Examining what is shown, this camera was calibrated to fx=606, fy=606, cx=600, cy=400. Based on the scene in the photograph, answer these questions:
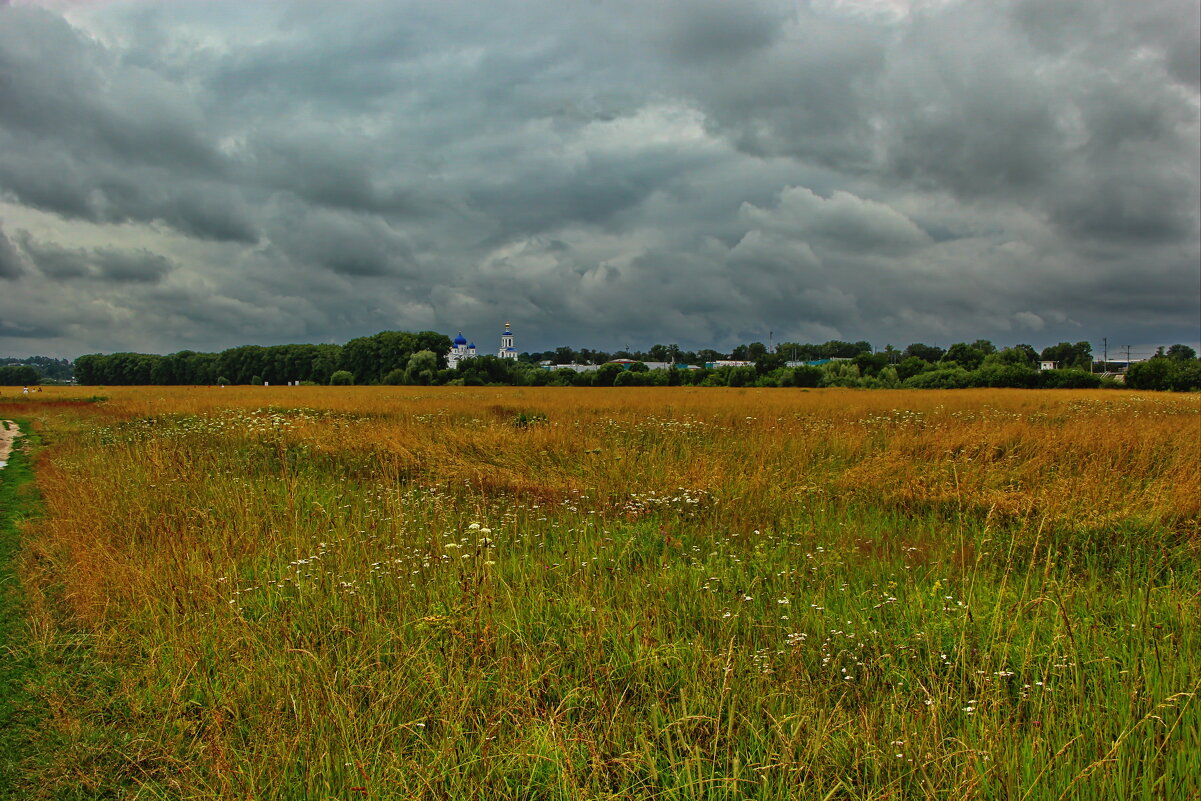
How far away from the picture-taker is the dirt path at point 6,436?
17.0 m

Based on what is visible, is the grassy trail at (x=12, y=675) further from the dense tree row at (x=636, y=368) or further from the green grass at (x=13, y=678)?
the dense tree row at (x=636, y=368)

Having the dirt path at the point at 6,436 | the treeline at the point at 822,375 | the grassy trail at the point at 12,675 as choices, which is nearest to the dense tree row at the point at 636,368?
the treeline at the point at 822,375

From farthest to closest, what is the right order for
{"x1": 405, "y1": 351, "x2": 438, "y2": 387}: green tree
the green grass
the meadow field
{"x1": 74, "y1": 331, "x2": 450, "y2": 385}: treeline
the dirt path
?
{"x1": 74, "y1": 331, "x2": 450, "y2": 385}: treeline, {"x1": 405, "y1": 351, "x2": 438, "y2": 387}: green tree, the dirt path, the green grass, the meadow field

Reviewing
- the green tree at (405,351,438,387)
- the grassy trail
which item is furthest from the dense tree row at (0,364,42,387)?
the grassy trail

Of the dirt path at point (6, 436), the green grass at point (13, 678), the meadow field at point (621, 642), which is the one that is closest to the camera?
the meadow field at point (621, 642)

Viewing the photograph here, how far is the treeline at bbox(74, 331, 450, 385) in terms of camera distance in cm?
10394

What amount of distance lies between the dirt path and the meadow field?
35.4 ft

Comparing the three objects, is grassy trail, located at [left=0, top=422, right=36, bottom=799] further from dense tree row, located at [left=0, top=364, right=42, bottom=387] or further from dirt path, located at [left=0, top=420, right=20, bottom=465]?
dense tree row, located at [left=0, top=364, right=42, bottom=387]

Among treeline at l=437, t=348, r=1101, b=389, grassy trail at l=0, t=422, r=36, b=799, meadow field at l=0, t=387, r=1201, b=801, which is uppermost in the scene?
treeline at l=437, t=348, r=1101, b=389

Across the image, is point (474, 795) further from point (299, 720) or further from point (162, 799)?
point (162, 799)

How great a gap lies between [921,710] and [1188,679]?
2009 millimetres

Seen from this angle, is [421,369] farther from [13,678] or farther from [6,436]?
[13,678]

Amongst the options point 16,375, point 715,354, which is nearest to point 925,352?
point 715,354

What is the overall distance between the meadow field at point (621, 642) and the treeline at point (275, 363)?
79.7 meters
